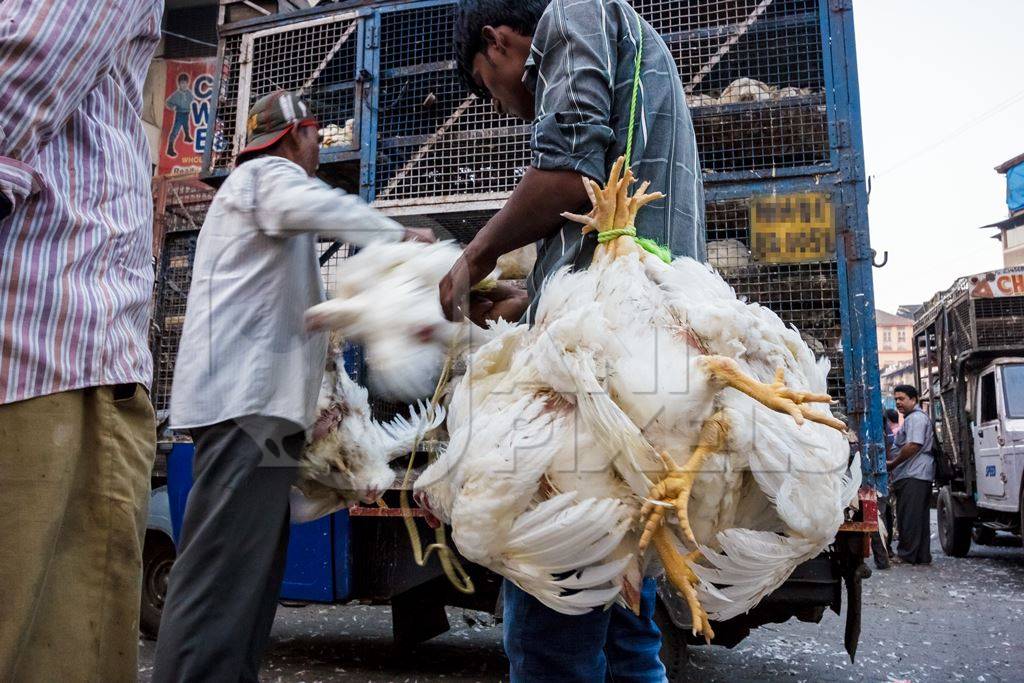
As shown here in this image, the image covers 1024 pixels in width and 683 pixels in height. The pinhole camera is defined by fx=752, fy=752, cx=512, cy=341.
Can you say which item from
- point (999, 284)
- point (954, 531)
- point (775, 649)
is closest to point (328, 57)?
point (775, 649)

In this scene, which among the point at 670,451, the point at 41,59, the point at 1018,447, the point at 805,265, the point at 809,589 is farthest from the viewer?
the point at 1018,447

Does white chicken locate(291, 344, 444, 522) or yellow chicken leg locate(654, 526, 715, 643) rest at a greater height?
white chicken locate(291, 344, 444, 522)

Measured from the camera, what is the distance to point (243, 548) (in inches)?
75.3

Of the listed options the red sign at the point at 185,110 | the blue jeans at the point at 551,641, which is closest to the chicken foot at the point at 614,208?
the blue jeans at the point at 551,641

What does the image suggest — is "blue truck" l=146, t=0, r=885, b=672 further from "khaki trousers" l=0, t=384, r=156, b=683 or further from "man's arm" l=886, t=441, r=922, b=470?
"man's arm" l=886, t=441, r=922, b=470

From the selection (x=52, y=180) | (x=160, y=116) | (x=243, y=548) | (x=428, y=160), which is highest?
(x=160, y=116)

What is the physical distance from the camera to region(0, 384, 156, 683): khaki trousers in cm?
127

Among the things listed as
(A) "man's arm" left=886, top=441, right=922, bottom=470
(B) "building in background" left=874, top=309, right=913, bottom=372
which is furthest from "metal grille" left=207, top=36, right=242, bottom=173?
(B) "building in background" left=874, top=309, right=913, bottom=372

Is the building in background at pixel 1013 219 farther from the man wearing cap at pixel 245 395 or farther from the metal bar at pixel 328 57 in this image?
the man wearing cap at pixel 245 395

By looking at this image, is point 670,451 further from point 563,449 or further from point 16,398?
point 16,398

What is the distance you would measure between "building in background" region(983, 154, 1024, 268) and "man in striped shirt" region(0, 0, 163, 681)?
27416 millimetres

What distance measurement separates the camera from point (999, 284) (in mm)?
9430

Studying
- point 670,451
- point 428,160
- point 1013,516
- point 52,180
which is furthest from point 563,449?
point 1013,516

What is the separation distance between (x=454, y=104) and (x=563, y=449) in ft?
13.6
